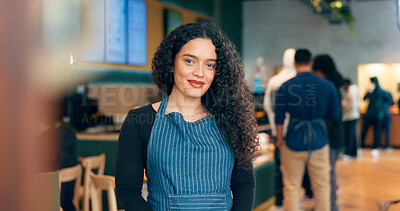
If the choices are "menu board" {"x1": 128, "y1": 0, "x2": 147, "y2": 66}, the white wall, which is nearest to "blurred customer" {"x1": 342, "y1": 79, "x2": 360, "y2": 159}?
the white wall

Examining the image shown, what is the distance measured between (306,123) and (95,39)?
121 inches

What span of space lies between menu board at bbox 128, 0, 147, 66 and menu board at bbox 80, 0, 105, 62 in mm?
576

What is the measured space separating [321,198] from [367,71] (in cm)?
270

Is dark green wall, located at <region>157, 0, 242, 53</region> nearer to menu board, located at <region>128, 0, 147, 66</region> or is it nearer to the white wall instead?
the white wall

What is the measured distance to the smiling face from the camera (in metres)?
1.36

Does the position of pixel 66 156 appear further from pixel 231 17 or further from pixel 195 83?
pixel 231 17

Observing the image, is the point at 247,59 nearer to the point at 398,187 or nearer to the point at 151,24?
the point at 151,24

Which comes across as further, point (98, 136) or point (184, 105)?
point (98, 136)

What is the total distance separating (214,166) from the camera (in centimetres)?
135

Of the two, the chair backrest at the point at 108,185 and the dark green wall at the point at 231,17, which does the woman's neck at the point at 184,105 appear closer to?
the chair backrest at the point at 108,185

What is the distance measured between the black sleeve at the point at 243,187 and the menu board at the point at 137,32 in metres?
4.92

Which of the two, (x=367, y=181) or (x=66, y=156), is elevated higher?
(x=66, y=156)

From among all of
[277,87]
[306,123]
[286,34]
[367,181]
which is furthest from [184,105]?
[286,34]

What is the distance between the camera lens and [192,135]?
1366 millimetres
